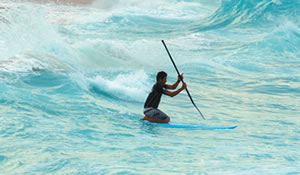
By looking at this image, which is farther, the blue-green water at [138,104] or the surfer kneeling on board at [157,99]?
the surfer kneeling on board at [157,99]

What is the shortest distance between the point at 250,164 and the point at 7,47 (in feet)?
26.8

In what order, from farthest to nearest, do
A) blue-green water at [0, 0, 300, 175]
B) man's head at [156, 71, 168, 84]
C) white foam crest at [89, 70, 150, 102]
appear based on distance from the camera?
1. white foam crest at [89, 70, 150, 102]
2. man's head at [156, 71, 168, 84]
3. blue-green water at [0, 0, 300, 175]

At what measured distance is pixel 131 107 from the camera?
347 inches

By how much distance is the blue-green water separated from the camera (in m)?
5.01

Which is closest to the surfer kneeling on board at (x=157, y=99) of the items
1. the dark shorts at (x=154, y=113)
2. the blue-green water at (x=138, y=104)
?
the dark shorts at (x=154, y=113)

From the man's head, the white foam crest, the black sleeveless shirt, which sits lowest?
the black sleeveless shirt

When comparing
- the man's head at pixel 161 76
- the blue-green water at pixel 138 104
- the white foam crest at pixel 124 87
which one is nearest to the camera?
the blue-green water at pixel 138 104

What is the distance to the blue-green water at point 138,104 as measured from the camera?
5.01m

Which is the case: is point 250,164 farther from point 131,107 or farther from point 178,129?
point 131,107

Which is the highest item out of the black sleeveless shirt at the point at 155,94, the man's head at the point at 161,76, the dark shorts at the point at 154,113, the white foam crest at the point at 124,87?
Result: the white foam crest at the point at 124,87

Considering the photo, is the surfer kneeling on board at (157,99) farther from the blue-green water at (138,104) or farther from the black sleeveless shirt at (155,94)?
the blue-green water at (138,104)

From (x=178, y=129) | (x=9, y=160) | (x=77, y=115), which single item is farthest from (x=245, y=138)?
(x=9, y=160)

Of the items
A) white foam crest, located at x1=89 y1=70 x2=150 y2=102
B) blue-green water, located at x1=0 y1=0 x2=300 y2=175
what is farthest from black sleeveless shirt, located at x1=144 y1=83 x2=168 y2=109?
white foam crest, located at x1=89 y1=70 x2=150 y2=102

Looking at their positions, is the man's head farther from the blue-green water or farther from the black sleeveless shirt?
the blue-green water
